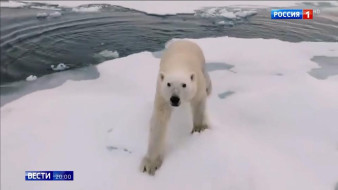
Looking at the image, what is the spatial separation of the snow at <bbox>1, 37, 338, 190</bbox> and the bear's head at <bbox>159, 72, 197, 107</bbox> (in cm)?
35

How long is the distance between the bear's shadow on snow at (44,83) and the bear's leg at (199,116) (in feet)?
4.65

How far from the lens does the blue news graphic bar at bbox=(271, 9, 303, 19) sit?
4.48m

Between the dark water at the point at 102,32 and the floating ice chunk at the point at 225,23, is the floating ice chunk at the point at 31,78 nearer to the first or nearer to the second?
the dark water at the point at 102,32

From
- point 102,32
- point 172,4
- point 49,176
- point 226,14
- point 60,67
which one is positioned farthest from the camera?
point 172,4

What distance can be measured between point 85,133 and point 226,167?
1061mm

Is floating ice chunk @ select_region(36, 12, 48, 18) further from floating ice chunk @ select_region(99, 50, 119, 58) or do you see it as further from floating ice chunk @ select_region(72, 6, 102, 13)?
floating ice chunk @ select_region(99, 50, 119, 58)

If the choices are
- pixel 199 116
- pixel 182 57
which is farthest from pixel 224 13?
pixel 199 116

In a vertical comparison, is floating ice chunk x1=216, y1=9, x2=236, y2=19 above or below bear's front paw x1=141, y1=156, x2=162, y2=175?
above

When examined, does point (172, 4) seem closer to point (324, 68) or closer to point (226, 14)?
point (226, 14)

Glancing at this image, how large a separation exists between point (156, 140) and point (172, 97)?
32cm

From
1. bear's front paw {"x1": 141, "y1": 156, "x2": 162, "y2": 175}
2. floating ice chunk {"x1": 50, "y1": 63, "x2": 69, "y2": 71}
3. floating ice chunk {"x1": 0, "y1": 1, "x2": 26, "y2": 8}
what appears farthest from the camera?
floating ice chunk {"x1": 0, "y1": 1, "x2": 26, "y2": 8}

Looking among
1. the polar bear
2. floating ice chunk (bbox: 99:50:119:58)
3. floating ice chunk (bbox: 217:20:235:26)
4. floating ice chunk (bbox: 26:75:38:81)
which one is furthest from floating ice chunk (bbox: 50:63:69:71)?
floating ice chunk (bbox: 217:20:235:26)

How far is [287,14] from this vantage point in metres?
4.56

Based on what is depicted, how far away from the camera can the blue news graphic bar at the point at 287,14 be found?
14.7 ft
